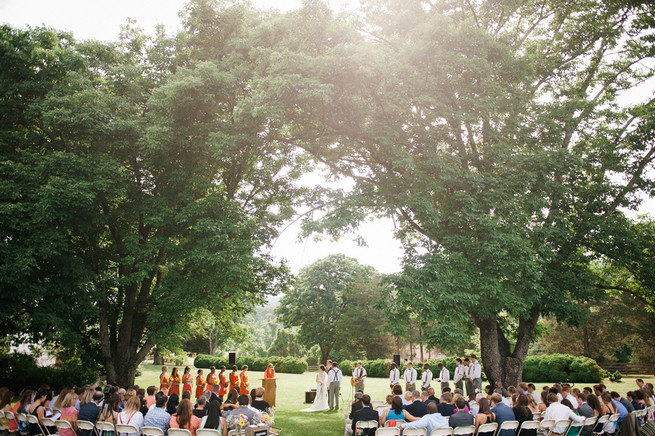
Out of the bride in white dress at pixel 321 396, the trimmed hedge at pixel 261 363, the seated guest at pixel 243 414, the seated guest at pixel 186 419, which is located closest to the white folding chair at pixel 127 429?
the seated guest at pixel 186 419

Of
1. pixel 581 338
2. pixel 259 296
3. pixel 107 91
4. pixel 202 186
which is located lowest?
pixel 581 338

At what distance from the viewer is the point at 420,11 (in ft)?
53.2

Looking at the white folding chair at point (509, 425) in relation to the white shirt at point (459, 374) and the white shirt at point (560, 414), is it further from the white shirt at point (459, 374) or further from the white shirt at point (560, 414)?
the white shirt at point (459, 374)

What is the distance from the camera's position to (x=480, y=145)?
17672 millimetres

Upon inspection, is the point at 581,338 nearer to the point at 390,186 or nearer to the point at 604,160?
the point at 604,160

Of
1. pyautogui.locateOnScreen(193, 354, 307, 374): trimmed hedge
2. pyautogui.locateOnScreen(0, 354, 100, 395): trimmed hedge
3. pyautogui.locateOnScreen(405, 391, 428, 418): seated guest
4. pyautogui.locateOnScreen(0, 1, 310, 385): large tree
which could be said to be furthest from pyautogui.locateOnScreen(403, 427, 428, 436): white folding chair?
pyautogui.locateOnScreen(193, 354, 307, 374): trimmed hedge

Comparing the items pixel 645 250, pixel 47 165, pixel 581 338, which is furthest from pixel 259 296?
pixel 581 338

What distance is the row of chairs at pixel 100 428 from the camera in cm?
665

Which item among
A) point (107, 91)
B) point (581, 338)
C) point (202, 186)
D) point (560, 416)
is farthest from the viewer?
point (581, 338)

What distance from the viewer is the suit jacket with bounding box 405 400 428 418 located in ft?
27.9

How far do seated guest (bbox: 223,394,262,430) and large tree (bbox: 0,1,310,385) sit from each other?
15.7 feet

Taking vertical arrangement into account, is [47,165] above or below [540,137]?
below

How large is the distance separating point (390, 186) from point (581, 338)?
3057 cm

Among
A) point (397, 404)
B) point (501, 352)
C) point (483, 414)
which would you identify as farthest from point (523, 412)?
point (501, 352)
